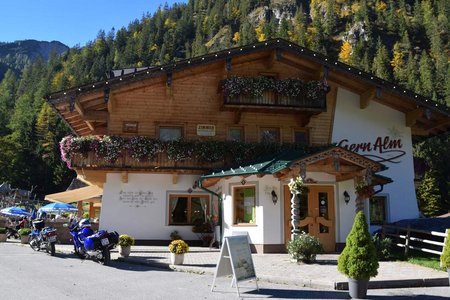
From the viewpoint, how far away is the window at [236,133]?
2031 cm

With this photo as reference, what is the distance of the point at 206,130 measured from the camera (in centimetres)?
1991

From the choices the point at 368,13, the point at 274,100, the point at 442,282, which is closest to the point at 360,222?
the point at 442,282

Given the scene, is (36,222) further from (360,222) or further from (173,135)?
(360,222)

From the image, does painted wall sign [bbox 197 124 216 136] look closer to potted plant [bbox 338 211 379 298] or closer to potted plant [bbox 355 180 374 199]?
potted plant [bbox 355 180 374 199]

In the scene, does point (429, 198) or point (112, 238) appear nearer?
point (112, 238)

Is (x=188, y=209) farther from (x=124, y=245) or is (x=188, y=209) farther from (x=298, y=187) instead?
(x=298, y=187)

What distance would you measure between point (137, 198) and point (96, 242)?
6.02 meters

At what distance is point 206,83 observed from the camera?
66.1 feet

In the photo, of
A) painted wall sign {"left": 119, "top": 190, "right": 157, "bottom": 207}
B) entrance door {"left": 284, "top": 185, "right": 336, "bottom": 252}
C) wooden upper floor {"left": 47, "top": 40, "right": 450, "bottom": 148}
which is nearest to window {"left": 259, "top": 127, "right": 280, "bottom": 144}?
wooden upper floor {"left": 47, "top": 40, "right": 450, "bottom": 148}

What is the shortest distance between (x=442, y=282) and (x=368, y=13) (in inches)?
5805

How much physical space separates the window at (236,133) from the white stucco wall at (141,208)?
9.76 ft

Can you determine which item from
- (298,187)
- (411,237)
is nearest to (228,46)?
(411,237)

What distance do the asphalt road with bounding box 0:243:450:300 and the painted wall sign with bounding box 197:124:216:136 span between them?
845 cm

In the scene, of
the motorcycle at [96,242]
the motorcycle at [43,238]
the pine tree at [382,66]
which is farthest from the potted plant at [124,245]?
the pine tree at [382,66]
